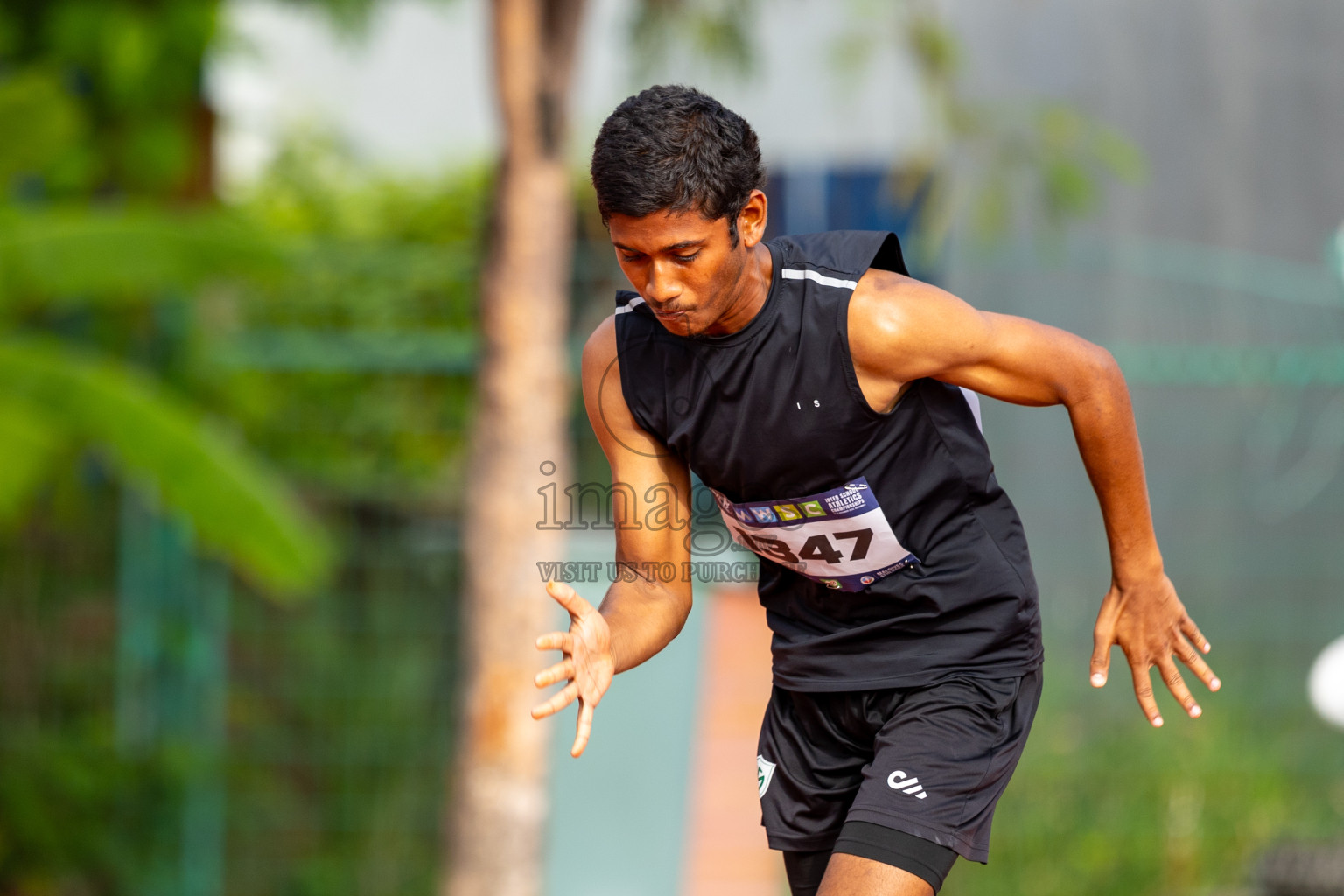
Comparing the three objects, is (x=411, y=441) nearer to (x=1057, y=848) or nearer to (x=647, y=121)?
(x=1057, y=848)

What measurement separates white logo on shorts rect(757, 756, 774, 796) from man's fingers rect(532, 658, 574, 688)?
2.43ft

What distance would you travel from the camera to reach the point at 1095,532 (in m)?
6.54

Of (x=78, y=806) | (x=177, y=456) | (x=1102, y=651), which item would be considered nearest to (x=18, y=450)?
(x=177, y=456)

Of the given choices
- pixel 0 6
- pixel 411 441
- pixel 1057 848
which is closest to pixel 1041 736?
pixel 1057 848

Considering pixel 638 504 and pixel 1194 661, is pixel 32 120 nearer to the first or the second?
pixel 638 504

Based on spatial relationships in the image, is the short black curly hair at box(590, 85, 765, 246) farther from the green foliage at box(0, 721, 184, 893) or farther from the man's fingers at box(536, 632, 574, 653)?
the green foliage at box(0, 721, 184, 893)

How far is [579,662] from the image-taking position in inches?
87.4

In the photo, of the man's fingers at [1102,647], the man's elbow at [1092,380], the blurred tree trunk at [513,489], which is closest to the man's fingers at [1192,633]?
the man's fingers at [1102,647]

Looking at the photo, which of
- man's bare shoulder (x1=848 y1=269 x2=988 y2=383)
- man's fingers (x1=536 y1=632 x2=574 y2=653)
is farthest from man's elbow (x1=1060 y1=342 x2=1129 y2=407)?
man's fingers (x1=536 y1=632 x2=574 y2=653)

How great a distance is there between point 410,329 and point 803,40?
8.82ft

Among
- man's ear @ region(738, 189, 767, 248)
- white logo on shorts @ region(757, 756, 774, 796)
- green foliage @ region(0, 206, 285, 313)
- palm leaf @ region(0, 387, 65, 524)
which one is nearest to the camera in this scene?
man's ear @ region(738, 189, 767, 248)

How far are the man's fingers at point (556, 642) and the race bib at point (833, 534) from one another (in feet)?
1.57

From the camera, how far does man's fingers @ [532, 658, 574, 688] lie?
2.10 metres

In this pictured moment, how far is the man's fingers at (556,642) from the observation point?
214cm
